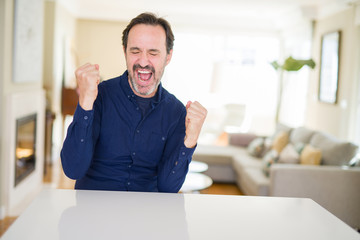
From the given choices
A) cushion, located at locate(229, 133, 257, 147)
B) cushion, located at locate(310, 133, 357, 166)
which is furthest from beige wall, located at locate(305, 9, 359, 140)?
cushion, located at locate(310, 133, 357, 166)

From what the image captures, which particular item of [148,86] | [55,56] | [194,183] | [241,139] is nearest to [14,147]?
[194,183]

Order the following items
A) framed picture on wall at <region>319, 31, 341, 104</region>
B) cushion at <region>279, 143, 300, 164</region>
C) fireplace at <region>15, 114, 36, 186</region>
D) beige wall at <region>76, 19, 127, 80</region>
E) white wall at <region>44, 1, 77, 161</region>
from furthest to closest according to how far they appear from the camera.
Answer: beige wall at <region>76, 19, 127, 80</region>
white wall at <region>44, 1, 77, 161</region>
framed picture on wall at <region>319, 31, 341, 104</region>
fireplace at <region>15, 114, 36, 186</region>
cushion at <region>279, 143, 300, 164</region>

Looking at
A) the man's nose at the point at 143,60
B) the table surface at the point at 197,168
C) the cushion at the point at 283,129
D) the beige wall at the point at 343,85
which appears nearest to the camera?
the man's nose at the point at 143,60

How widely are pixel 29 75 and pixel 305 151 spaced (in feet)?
9.20

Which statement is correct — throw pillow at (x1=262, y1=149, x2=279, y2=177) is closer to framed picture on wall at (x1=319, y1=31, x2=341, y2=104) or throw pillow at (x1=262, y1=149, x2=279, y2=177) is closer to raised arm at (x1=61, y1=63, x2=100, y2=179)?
framed picture on wall at (x1=319, y1=31, x2=341, y2=104)

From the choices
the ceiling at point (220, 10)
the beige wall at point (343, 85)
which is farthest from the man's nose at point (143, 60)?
the ceiling at point (220, 10)

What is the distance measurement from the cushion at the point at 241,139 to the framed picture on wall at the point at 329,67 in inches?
49.0

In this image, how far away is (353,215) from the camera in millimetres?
3441

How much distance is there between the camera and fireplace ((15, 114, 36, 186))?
3.89 m

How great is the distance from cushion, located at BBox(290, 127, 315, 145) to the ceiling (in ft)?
6.34

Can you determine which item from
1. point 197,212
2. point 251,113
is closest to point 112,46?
point 251,113

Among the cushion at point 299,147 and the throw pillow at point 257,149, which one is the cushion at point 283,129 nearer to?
the throw pillow at point 257,149

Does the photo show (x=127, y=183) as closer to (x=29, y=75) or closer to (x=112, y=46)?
(x=29, y=75)

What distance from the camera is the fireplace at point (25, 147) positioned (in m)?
3.89
